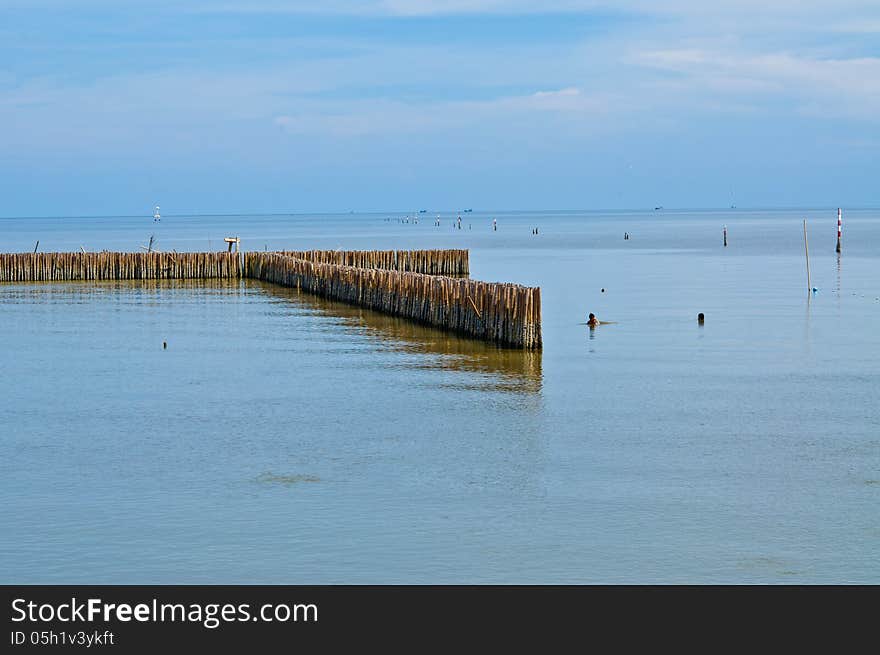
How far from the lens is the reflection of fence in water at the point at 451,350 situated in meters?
21.7

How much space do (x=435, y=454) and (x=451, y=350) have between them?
979cm

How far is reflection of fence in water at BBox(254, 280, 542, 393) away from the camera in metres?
21.7

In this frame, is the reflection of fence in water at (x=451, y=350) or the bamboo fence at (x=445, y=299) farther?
the bamboo fence at (x=445, y=299)

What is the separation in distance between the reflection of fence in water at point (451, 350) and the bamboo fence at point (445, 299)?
0.90ft

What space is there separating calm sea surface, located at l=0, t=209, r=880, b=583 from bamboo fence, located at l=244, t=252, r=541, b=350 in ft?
2.00

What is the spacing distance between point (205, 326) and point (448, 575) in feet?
71.2

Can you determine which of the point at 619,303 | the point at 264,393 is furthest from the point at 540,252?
the point at 264,393

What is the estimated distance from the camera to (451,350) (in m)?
25.2

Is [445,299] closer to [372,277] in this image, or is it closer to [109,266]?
[372,277]

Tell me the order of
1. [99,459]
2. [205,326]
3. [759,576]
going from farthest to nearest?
[205,326] < [99,459] < [759,576]

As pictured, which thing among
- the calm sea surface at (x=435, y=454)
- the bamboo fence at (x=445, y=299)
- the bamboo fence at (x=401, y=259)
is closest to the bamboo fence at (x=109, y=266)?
the bamboo fence at (x=401, y=259)

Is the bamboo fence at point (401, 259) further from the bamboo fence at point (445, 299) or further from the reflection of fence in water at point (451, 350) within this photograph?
the reflection of fence in water at point (451, 350)
